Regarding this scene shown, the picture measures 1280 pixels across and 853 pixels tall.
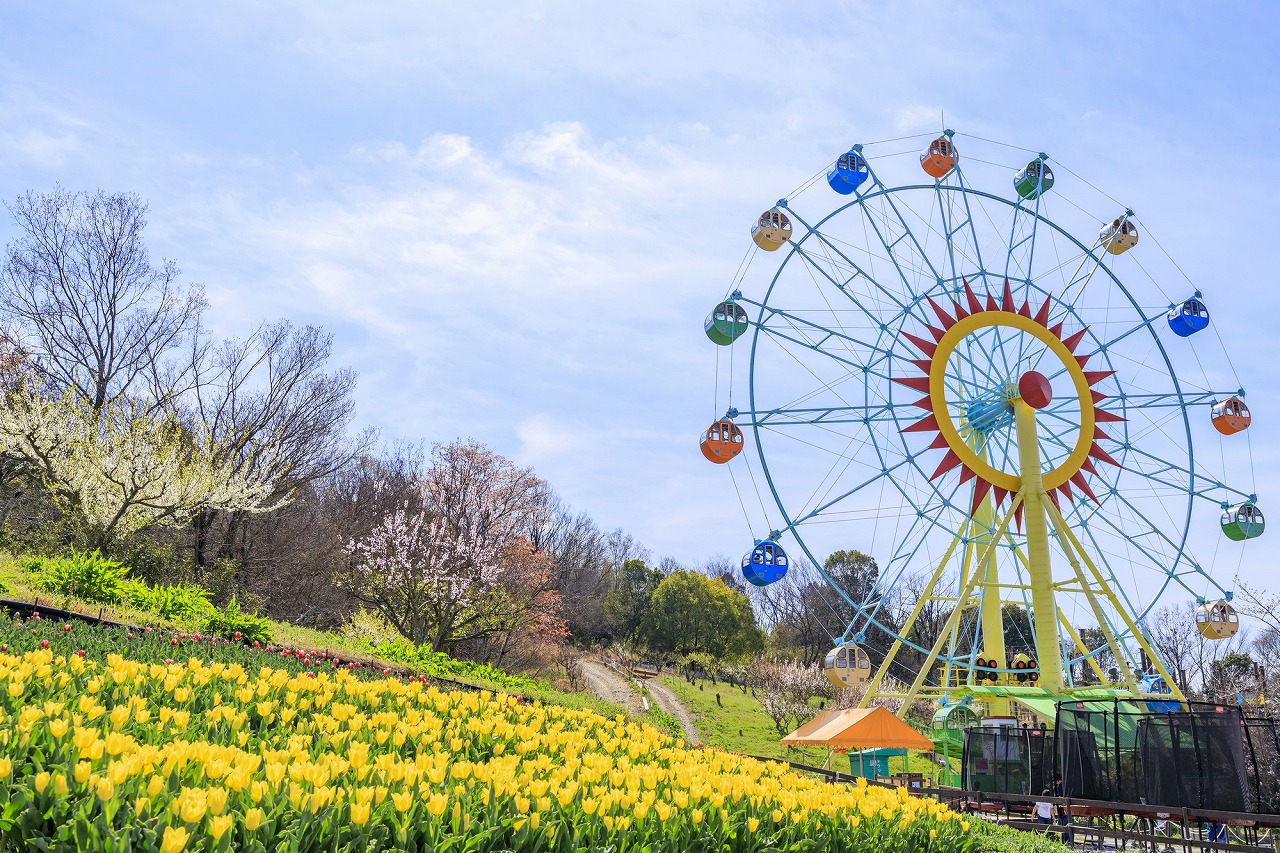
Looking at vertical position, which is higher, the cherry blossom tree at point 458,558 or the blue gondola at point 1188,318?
the blue gondola at point 1188,318

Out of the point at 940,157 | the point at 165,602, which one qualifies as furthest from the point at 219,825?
the point at 940,157

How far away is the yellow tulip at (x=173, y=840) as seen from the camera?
2279 millimetres

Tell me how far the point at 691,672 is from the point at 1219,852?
41641mm

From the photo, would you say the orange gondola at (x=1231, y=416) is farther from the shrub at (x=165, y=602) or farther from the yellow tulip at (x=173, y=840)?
the yellow tulip at (x=173, y=840)

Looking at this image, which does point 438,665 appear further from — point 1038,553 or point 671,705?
point 671,705

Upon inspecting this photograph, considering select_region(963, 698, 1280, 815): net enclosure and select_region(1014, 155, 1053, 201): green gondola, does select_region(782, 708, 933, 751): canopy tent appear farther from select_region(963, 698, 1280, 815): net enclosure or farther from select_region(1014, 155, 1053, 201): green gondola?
select_region(1014, 155, 1053, 201): green gondola

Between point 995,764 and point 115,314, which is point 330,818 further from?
point 115,314

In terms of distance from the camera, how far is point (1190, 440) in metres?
21.2

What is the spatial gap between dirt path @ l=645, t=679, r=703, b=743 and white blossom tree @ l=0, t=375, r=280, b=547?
1647cm

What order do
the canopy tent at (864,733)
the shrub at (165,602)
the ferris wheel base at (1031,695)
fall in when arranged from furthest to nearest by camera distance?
the ferris wheel base at (1031,695)
the canopy tent at (864,733)
the shrub at (165,602)

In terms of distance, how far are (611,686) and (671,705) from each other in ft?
12.8

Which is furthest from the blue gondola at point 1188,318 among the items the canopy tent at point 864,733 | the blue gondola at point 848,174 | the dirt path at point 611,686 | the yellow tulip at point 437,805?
the yellow tulip at point 437,805

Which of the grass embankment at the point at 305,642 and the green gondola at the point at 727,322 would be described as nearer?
the grass embankment at the point at 305,642

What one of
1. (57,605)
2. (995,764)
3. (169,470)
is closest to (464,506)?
(169,470)
